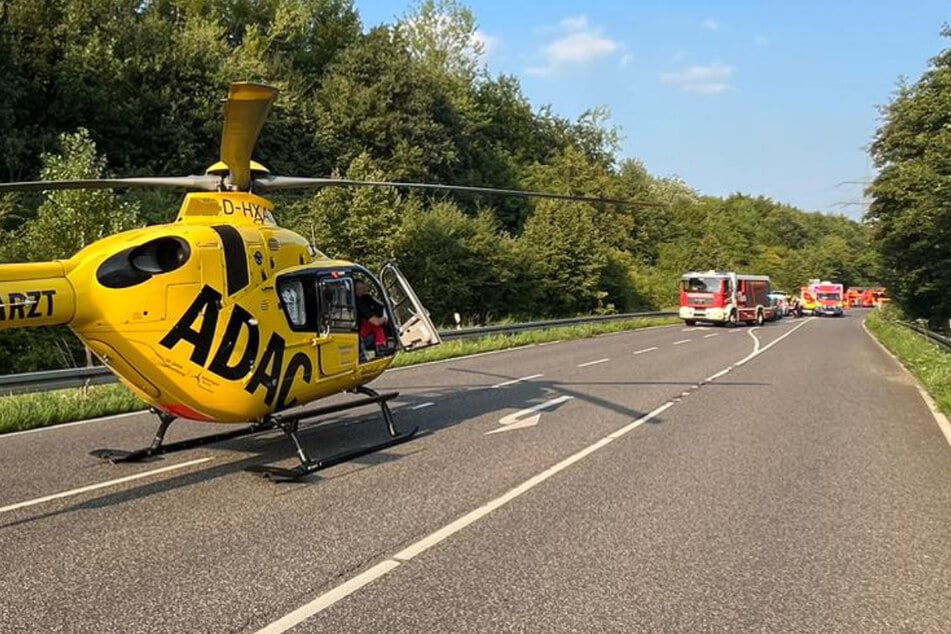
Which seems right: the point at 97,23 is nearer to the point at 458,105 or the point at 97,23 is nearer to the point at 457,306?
the point at 457,306

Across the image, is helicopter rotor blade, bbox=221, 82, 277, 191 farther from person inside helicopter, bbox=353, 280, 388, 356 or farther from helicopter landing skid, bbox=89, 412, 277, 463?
helicopter landing skid, bbox=89, 412, 277, 463

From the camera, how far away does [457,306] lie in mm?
34938

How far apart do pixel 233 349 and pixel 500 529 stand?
10.5 feet

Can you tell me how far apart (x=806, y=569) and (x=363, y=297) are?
5867mm

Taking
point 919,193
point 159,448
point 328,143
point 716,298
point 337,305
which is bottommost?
point 159,448

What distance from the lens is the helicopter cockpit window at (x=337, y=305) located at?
8.22 metres

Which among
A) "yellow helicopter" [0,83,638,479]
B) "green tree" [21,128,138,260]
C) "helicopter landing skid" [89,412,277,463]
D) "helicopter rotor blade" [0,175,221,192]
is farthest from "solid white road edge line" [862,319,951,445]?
"green tree" [21,128,138,260]

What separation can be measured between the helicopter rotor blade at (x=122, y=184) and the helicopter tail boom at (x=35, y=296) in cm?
72

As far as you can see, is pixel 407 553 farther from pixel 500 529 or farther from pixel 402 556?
pixel 500 529

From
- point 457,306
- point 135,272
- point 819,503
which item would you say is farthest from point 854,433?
point 457,306

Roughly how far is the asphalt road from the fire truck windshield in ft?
95.1

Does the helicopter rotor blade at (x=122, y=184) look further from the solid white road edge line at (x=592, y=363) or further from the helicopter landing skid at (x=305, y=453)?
the solid white road edge line at (x=592, y=363)

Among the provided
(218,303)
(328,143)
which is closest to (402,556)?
(218,303)

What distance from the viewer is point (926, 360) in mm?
17469
